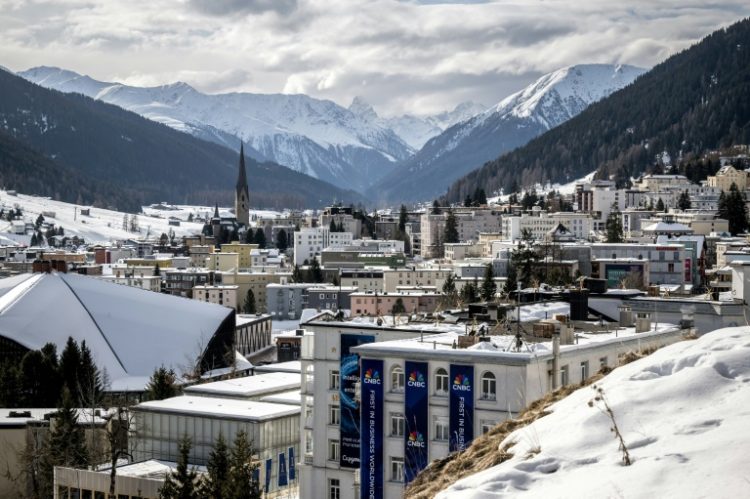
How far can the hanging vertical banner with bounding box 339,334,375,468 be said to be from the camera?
28062 millimetres

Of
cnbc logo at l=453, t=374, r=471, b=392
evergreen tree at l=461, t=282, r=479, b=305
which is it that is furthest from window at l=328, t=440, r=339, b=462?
evergreen tree at l=461, t=282, r=479, b=305

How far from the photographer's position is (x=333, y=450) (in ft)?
94.4

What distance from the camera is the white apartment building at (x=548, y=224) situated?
140250 mm

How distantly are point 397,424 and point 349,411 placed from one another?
116 inches

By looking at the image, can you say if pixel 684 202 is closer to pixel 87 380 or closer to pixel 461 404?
pixel 87 380

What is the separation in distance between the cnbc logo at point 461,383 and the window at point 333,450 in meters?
5.34

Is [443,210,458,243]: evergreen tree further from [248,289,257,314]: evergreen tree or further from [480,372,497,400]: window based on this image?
[480,372,497,400]: window

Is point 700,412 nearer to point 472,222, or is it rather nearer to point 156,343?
point 156,343

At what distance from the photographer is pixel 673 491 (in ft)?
27.7

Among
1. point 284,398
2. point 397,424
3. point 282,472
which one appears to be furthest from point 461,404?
point 284,398

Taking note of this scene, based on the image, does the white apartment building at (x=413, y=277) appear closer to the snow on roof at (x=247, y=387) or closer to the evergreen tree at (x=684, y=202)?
the evergreen tree at (x=684, y=202)

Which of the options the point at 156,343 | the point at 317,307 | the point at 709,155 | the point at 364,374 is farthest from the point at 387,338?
the point at 709,155

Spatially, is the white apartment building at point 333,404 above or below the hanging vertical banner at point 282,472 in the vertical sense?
above

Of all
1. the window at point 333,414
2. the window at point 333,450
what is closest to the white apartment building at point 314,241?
the window at point 333,414
